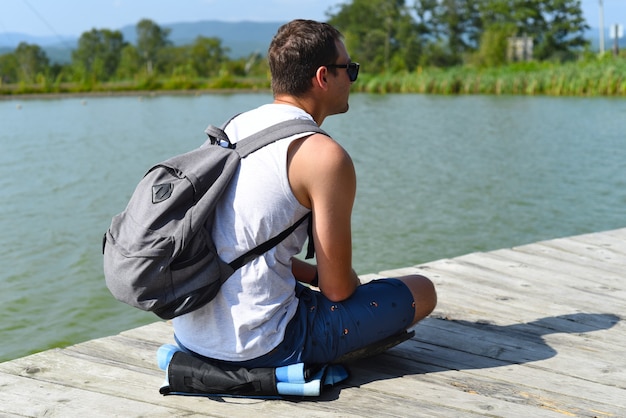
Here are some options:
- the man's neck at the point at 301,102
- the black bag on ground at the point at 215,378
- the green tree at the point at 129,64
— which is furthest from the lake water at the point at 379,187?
the green tree at the point at 129,64

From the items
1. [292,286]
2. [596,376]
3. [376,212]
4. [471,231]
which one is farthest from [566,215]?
[292,286]

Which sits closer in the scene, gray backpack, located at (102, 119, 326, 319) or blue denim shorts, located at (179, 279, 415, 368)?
gray backpack, located at (102, 119, 326, 319)

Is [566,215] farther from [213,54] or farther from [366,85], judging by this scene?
[213,54]

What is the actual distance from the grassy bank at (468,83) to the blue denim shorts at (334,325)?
18.6 meters

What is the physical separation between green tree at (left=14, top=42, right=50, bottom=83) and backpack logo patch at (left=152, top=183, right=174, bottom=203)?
30.4 m

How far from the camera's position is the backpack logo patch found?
5.88 feet

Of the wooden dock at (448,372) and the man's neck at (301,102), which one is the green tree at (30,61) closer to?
the wooden dock at (448,372)

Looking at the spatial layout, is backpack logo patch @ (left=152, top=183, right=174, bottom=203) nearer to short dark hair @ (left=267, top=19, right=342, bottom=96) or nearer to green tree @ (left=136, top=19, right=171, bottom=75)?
short dark hair @ (left=267, top=19, right=342, bottom=96)

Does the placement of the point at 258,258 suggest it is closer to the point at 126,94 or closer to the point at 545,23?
the point at 126,94

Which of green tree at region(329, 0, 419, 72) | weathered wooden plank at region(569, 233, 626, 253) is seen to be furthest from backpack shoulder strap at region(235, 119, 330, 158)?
green tree at region(329, 0, 419, 72)

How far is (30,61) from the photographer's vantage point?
31312mm

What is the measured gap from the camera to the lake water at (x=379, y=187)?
16.1ft

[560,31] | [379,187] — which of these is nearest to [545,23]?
[560,31]

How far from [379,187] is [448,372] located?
6.32 meters
